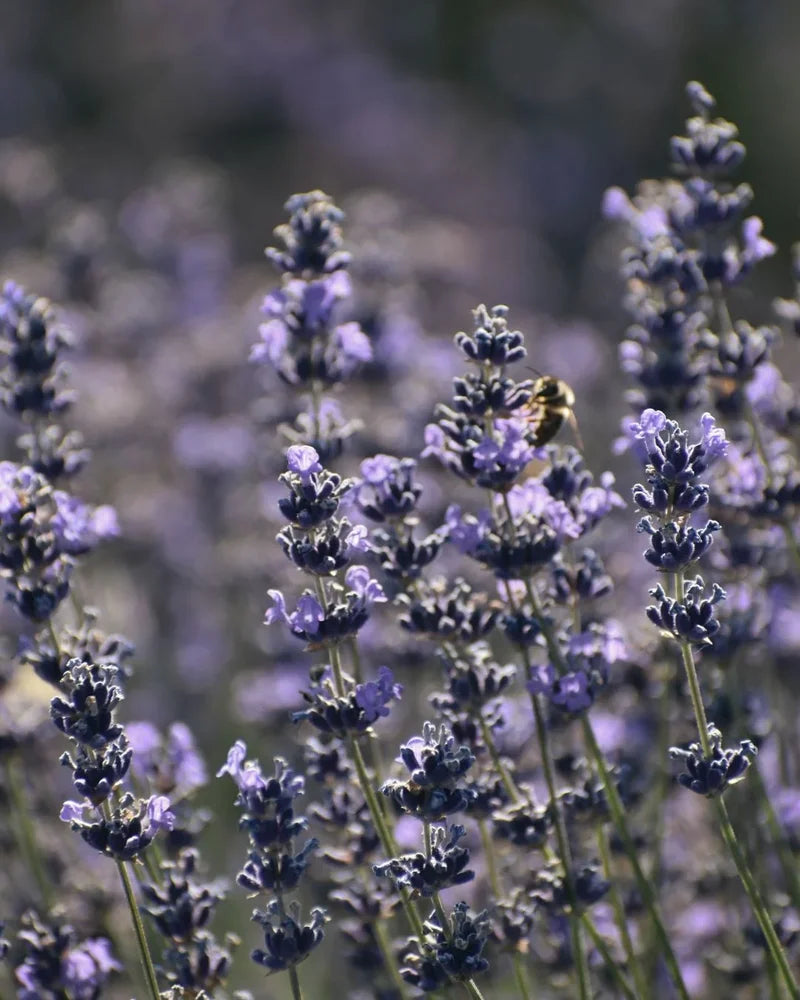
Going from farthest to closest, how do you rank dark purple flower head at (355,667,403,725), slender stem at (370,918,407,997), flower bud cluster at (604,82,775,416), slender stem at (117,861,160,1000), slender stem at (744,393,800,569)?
flower bud cluster at (604,82,775,416) → slender stem at (744,393,800,569) → slender stem at (370,918,407,997) → dark purple flower head at (355,667,403,725) → slender stem at (117,861,160,1000)

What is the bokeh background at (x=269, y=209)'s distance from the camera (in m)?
5.87

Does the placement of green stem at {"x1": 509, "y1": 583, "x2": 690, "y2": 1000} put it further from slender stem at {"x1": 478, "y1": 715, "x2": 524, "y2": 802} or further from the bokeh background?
the bokeh background

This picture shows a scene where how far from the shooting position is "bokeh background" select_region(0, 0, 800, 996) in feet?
19.3

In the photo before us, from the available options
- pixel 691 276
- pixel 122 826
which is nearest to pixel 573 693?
pixel 122 826

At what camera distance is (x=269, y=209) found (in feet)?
45.8

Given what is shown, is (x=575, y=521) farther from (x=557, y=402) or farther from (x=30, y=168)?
(x=30, y=168)

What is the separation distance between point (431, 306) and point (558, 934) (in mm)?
6897

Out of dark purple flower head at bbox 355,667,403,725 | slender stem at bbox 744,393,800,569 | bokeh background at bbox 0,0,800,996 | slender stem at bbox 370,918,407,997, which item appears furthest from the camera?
bokeh background at bbox 0,0,800,996

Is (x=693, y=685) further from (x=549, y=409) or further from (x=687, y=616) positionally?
(x=549, y=409)

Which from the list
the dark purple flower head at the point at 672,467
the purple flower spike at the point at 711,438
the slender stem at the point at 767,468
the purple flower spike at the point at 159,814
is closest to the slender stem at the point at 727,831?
the dark purple flower head at the point at 672,467

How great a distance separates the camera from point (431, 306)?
383 inches

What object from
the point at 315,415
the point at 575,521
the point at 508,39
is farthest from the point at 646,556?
the point at 508,39

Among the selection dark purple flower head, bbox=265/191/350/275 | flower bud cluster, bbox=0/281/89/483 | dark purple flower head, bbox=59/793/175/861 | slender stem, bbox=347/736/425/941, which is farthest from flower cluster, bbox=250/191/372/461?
dark purple flower head, bbox=59/793/175/861

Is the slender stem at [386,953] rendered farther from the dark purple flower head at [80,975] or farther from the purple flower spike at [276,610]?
the purple flower spike at [276,610]
